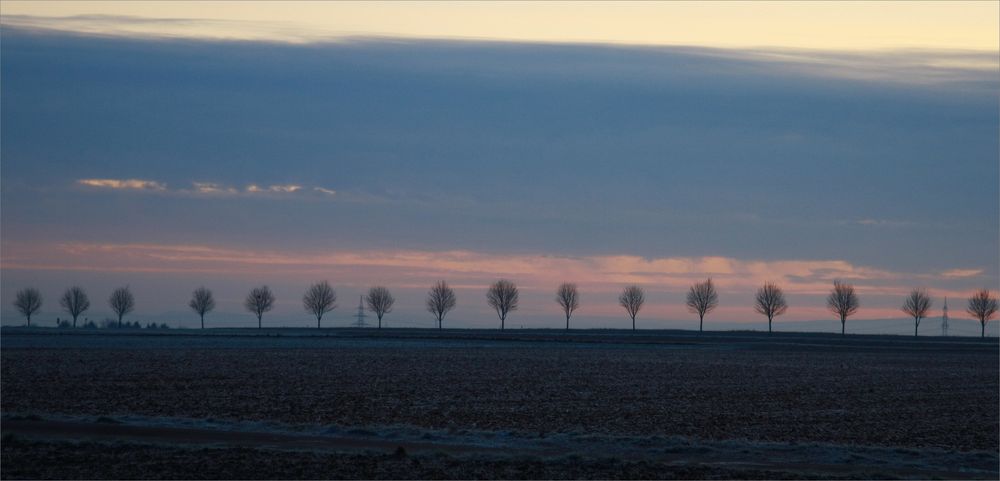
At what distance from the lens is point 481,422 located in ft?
105

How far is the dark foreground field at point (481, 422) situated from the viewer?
23844 mm

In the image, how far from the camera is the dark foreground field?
23.8 meters

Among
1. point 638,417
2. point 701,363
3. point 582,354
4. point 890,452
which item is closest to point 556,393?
point 638,417

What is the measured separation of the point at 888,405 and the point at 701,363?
28.6 m

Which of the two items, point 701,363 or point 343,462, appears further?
point 701,363

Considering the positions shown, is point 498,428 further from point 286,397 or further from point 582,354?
point 582,354

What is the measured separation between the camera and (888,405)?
40.0 metres

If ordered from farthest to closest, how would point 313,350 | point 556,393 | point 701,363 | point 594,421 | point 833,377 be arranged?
point 313,350 → point 701,363 → point 833,377 → point 556,393 → point 594,421

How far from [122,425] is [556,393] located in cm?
1821

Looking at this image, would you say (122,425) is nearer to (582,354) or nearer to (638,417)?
(638,417)

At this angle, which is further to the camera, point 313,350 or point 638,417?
point 313,350

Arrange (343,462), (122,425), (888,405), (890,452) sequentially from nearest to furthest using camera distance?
(343,462) → (890,452) → (122,425) → (888,405)

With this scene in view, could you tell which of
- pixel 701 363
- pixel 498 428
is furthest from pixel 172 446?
pixel 701 363

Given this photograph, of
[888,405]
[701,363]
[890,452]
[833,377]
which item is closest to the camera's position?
[890,452]
